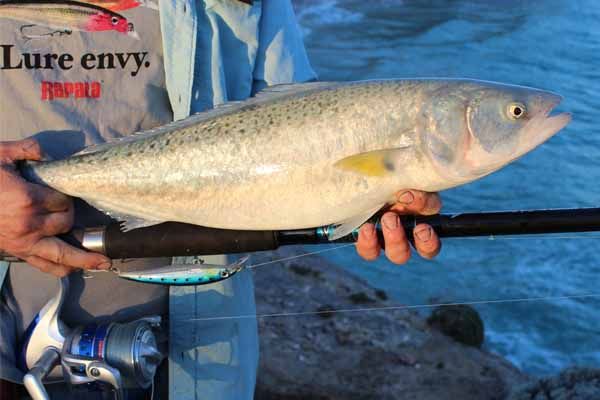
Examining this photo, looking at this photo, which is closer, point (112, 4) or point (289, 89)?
point (289, 89)

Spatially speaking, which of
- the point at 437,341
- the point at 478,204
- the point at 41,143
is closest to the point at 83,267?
the point at 41,143

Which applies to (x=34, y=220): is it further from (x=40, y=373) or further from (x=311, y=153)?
(x=311, y=153)

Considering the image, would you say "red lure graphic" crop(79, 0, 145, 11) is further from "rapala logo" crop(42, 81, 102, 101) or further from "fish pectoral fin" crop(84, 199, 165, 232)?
"fish pectoral fin" crop(84, 199, 165, 232)

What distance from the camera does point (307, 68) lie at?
292 centimetres

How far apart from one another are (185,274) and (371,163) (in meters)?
0.71

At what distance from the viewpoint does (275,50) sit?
2789 mm

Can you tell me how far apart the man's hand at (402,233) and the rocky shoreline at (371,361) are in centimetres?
274

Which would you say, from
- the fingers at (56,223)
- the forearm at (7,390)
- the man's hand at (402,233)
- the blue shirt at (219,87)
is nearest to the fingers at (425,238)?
the man's hand at (402,233)

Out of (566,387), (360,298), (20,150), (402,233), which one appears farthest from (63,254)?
(360,298)

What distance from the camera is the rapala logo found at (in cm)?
249

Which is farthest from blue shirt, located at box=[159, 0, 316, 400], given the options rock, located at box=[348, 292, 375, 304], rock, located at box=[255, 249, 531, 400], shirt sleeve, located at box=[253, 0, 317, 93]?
rock, located at box=[348, 292, 375, 304]

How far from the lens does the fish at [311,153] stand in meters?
2.21

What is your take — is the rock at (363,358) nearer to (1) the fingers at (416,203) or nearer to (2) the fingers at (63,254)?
(1) the fingers at (416,203)

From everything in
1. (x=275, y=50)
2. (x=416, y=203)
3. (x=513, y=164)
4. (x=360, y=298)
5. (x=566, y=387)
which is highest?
(x=275, y=50)
